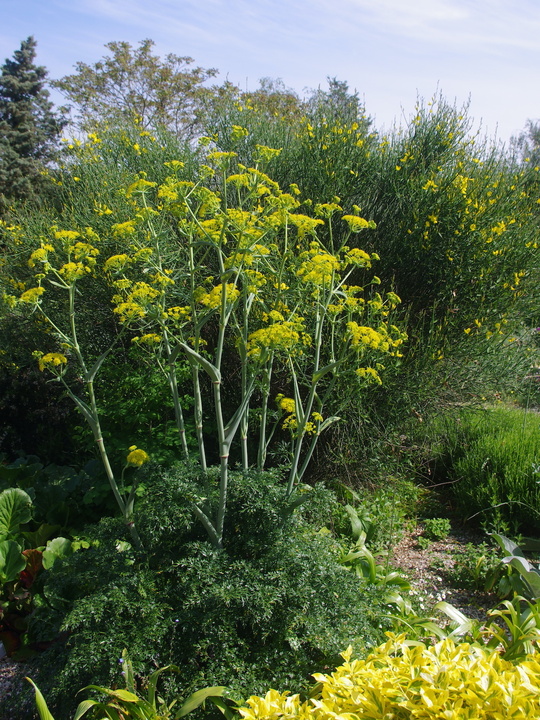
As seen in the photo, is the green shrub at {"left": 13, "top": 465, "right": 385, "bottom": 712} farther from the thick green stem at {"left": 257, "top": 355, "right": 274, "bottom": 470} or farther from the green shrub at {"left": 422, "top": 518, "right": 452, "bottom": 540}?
the green shrub at {"left": 422, "top": 518, "right": 452, "bottom": 540}

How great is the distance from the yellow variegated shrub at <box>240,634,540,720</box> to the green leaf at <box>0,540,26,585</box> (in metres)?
1.78

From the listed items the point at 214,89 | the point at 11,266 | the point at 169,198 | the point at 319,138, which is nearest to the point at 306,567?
the point at 169,198

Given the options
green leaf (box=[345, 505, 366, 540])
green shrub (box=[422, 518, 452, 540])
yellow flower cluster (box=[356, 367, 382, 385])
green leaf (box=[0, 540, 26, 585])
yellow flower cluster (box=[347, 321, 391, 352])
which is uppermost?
yellow flower cluster (box=[347, 321, 391, 352])

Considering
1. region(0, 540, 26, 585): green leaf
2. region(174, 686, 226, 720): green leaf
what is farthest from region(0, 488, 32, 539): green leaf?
region(174, 686, 226, 720): green leaf

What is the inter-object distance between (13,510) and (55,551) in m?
0.48

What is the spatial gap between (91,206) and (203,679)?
184 inches

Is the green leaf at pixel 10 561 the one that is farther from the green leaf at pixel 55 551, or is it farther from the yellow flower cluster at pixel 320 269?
the yellow flower cluster at pixel 320 269

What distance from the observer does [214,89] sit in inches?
782

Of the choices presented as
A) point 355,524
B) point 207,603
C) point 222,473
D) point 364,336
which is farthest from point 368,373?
point 207,603

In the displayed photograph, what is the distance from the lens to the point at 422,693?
4.93ft

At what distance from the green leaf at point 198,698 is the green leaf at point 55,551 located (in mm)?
1246

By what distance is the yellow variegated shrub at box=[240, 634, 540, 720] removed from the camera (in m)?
1.50

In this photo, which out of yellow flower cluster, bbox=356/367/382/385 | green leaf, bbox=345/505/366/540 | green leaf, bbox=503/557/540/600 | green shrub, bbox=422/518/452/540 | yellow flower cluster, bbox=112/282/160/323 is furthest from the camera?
green shrub, bbox=422/518/452/540

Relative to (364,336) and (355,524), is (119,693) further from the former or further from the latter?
(355,524)
